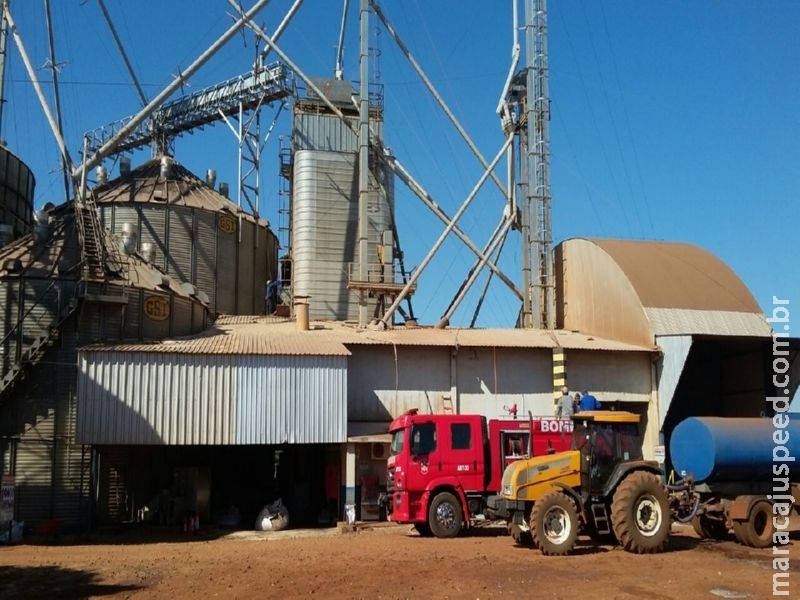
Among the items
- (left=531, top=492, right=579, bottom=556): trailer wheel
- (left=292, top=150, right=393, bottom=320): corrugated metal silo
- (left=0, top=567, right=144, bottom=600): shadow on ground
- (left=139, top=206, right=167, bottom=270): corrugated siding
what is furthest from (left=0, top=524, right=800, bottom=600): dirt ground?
(left=292, top=150, right=393, bottom=320): corrugated metal silo

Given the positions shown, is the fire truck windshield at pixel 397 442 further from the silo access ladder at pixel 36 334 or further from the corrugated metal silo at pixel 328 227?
the corrugated metal silo at pixel 328 227

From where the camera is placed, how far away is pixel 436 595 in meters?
A: 13.1

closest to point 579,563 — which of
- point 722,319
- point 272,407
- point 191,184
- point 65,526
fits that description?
point 272,407

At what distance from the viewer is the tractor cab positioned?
18.0 m

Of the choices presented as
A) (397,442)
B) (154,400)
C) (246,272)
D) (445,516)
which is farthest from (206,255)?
(445,516)

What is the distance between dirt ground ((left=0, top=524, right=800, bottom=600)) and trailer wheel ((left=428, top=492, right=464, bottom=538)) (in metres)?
0.49

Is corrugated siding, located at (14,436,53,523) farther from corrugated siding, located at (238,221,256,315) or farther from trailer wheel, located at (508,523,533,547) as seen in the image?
corrugated siding, located at (238,221,256,315)

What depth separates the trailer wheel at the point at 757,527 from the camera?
1864cm

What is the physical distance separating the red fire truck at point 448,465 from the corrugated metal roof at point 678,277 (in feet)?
40.7

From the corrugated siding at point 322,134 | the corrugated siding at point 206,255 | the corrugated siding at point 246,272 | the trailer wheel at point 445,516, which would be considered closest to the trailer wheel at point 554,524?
the trailer wheel at point 445,516

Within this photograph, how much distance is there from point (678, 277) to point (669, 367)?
14.9 feet

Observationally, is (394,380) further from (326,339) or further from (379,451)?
(326,339)

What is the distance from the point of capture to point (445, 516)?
21562mm

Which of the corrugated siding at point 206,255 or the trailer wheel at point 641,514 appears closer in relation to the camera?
the trailer wheel at point 641,514
